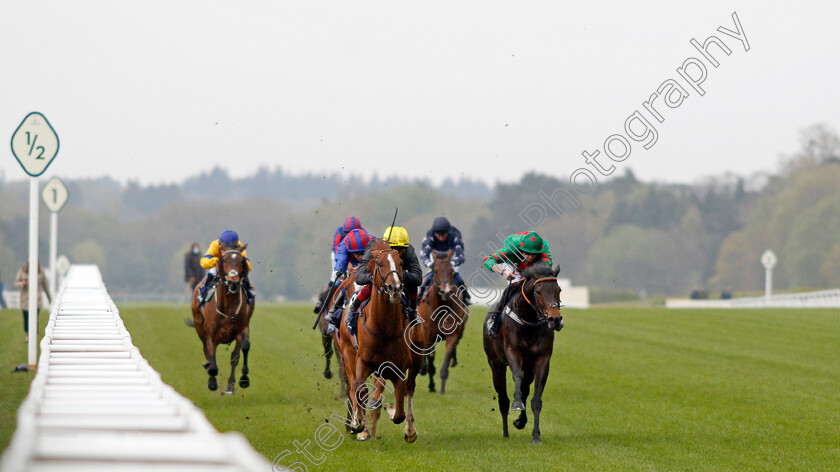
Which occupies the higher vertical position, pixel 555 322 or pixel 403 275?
pixel 403 275

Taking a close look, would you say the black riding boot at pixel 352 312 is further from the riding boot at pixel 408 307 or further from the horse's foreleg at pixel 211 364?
the horse's foreleg at pixel 211 364

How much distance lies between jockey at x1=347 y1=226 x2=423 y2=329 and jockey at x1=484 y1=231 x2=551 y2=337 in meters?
1.25

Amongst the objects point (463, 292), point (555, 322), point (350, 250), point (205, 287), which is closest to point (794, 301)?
point (463, 292)

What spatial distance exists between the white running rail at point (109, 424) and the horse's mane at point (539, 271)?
421 centimetres

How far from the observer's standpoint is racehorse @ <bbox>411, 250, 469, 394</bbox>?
13172mm

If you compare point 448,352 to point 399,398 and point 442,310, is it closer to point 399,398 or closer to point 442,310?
point 442,310

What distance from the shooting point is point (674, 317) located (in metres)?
29.8

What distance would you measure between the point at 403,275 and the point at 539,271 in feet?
4.82

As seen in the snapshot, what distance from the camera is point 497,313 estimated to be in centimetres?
1129

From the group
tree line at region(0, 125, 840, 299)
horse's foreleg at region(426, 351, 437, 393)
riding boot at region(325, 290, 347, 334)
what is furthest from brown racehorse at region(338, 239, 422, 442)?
tree line at region(0, 125, 840, 299)

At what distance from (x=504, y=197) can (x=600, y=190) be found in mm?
14186

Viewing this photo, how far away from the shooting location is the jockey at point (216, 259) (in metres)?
13.7

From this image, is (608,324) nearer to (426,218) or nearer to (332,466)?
(332,466)

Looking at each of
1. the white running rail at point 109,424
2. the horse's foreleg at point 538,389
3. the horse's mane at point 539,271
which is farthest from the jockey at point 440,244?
the white running rail at point 109,424
